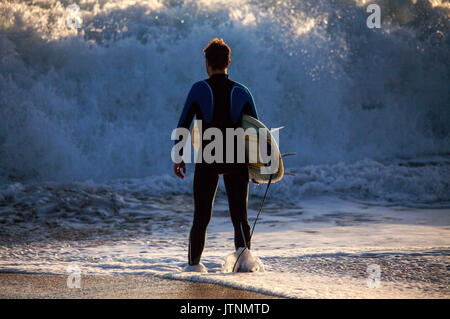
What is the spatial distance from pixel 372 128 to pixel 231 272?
11.9 metres

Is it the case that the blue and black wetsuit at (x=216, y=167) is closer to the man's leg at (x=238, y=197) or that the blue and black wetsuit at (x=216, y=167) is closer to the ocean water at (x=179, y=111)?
the man's leg at (x=238, y=197)

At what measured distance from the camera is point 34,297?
3.12m

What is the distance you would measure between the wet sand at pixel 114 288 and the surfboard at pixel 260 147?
1.08 metres

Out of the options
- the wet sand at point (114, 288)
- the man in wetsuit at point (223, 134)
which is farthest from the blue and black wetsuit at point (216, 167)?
the wet sand at point (114, 288)

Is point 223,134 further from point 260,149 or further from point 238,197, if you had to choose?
point 238,197

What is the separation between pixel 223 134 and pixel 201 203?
1.87 ft

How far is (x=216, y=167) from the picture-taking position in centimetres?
388

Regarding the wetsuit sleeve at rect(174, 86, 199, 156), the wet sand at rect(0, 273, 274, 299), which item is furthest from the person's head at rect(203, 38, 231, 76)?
the wet sand at rect(0, 273, 274, 299)

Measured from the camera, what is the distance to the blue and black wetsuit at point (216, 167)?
3.88 m

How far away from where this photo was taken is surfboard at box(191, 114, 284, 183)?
391 cm

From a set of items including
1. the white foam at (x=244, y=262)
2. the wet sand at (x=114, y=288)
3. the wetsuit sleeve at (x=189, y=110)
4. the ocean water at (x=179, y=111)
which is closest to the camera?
the wet sand at (x=114, y=288)

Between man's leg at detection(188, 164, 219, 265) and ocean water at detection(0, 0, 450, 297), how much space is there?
63 cm

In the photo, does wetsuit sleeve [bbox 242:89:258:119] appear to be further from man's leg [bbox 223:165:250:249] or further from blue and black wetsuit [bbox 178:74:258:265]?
man's leg [bbox 223:165:250:249]
